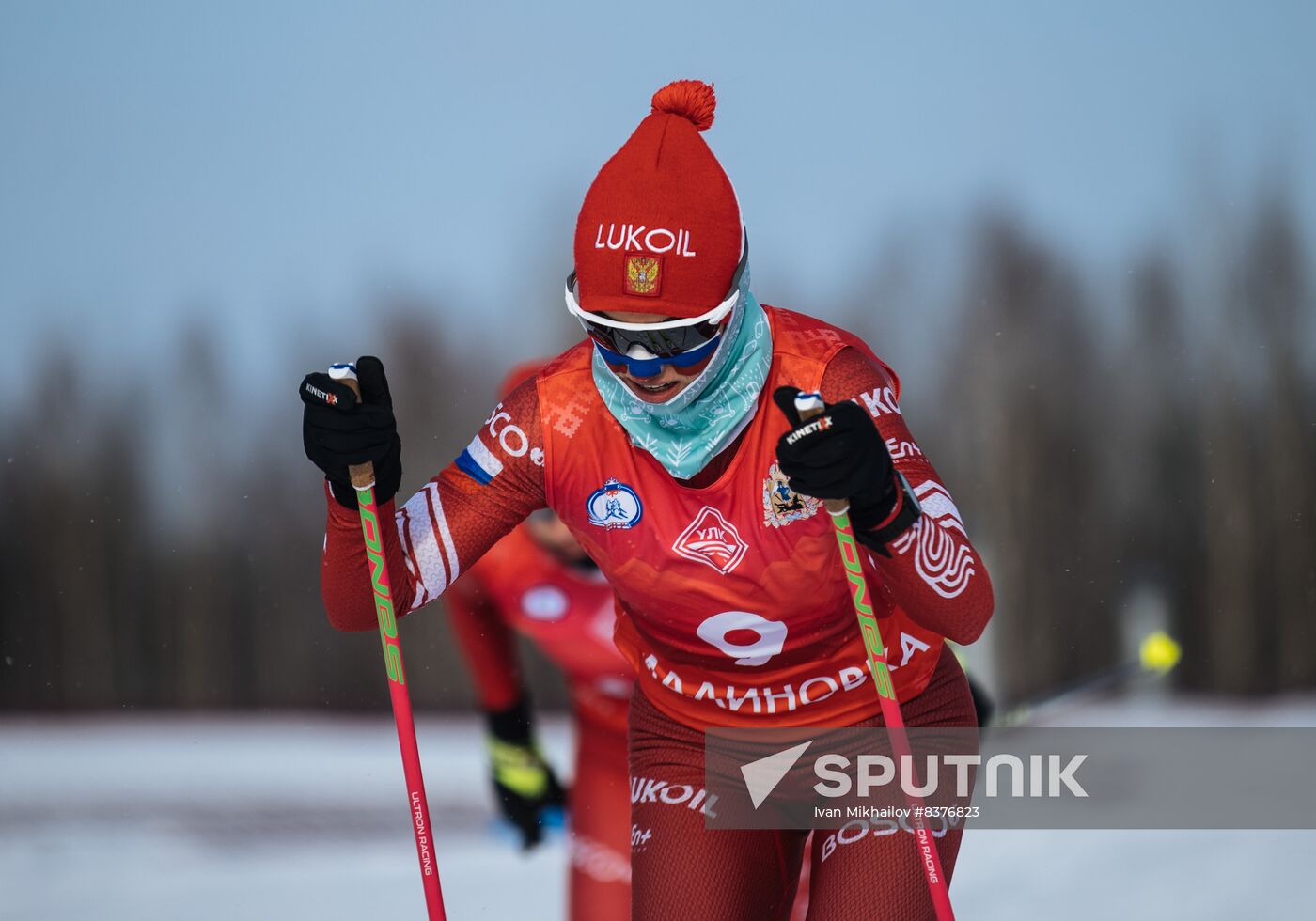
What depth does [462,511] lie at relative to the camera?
208cm

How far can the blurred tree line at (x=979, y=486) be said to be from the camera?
5414 millimetres

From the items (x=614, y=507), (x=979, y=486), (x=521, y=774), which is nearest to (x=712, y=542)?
(x=614, y=507)

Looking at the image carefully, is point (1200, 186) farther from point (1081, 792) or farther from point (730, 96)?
point (1081, 792)

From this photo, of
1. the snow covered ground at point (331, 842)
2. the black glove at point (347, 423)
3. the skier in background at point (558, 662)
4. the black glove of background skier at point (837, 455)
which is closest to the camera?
the black glove of background skier at point (837, 455)

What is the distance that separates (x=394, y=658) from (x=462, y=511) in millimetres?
227

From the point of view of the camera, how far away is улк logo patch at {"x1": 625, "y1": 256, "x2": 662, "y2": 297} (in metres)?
1.90

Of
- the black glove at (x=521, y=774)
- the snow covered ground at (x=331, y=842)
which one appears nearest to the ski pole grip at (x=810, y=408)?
the black glove at (x=521, y=774)

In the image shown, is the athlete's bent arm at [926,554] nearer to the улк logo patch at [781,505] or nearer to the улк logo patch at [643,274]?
the улк logo patch at [781,505]

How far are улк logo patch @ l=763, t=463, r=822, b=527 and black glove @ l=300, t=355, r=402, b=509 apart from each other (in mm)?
478

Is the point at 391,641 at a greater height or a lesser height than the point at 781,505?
lesser

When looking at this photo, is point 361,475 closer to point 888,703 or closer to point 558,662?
point 888,703

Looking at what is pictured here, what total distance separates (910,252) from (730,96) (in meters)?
1.03

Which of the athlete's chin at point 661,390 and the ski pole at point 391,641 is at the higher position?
the athlete's chin at point 661,390

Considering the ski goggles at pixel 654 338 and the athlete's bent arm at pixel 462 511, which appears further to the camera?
the athlete's bent arm at pixel 462 511
